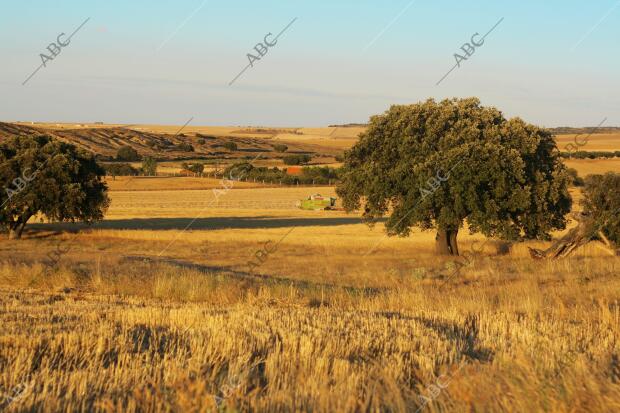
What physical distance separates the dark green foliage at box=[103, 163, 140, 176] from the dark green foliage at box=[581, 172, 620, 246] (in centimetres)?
7808

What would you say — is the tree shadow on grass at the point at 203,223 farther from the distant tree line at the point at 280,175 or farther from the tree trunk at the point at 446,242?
the distant tree line at the point at 280,175

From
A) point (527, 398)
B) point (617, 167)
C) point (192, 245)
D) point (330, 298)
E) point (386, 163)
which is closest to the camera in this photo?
point (527, 398)

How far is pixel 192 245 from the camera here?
140 ft

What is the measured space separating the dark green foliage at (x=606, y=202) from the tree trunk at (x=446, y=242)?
22.0 feet

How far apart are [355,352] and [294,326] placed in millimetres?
1731

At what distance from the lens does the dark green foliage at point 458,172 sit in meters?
34.0

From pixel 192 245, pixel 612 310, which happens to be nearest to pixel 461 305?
pixel 612 310

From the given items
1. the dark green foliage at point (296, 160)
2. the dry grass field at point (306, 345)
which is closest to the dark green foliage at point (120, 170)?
the dark green foliage at point (296, 160)

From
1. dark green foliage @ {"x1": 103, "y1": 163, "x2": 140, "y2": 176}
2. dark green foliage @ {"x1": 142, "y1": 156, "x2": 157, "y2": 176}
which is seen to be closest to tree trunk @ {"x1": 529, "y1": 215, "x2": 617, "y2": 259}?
dark green foliage @ {"x1": 103, "y1": 163, "x2": 140, "y2": 176}

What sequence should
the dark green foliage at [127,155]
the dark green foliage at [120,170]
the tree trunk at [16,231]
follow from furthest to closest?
the dark green foliage at [127,155], the dark green foliage at [120,170], the tree trunk at [16,231]

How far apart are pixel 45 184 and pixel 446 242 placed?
25293 mm

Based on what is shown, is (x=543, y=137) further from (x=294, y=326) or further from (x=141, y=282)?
(x=294, y=326)

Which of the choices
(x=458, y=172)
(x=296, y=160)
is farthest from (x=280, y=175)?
(x=458, y=172)

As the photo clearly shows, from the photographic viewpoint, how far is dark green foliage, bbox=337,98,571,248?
112 ft
